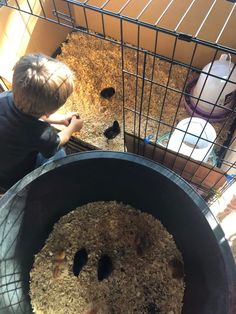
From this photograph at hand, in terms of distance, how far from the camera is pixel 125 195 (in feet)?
3.88

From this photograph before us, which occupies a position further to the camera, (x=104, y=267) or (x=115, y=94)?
(x=115, y=94)

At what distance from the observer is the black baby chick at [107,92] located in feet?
5.03

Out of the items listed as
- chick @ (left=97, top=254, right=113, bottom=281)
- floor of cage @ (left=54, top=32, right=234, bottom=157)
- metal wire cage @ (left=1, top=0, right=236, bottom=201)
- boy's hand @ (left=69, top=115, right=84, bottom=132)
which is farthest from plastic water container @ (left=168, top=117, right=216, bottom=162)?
chick @ (left=97, top=254, right=113, bottom=281)

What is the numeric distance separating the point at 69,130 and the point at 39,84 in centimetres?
32

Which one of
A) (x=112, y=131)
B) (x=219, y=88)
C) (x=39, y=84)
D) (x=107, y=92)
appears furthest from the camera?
(x=107, y=92)

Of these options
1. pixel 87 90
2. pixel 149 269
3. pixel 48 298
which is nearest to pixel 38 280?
pixel 48 298

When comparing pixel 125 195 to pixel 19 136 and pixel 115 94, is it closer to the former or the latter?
pixel 19 136

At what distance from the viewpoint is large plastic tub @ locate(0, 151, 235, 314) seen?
88 cm

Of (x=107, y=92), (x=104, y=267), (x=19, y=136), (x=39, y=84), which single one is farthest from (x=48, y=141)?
(x=107, y=92)

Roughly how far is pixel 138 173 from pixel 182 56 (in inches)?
32.4

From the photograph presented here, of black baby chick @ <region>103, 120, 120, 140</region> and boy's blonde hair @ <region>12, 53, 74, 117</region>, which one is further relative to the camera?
black baby chick @ <region>103, 120, 120, 140</region>

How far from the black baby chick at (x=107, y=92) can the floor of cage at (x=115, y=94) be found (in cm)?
2

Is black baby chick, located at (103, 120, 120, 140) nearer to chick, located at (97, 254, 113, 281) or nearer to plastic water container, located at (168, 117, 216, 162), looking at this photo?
plastic water container, located at (168, 117, 216, 162)

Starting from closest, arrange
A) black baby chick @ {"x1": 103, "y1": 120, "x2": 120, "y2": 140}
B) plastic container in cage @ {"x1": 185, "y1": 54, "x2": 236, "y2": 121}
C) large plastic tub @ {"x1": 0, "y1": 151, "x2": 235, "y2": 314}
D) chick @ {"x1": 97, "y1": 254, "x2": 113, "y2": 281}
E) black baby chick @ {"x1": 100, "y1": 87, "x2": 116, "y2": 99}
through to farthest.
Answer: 1. large plastic tub @ {"x1": 0, "y1": 151, "x2": 235, "y2": 314}
2. chick @ {"x1": 97, "y1": 254, "x2": 113, "y2": 281}
3. plastic container in cage @ {"x1": 185, "y1": 54, "x2": 236, "y2": 121}
4. black baby chick @ {"x1": 103, "y1": 120, "x2": 120, "y2": 140}
5. black baby chick @ {"x1": 100, "y1": 87, "x2": 116, "y2": 99}
